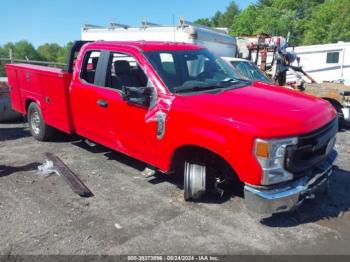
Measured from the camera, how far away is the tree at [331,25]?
46.0 meters

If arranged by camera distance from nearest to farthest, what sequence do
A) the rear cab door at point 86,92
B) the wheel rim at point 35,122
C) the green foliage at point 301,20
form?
1. the rear cab door at point 86,92
2. the wheel rim at point 35,122
3. the green foliage at point 301,20

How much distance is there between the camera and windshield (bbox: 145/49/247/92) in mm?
4793

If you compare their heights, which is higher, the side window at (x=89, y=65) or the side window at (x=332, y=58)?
the side window at (x=89, y=65)

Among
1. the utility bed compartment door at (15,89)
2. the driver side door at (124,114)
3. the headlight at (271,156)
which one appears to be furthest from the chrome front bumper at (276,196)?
the utility bed compartment door at (15,89)

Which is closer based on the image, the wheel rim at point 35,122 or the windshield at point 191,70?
the windshield at point 191,70

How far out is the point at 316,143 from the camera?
4055mm

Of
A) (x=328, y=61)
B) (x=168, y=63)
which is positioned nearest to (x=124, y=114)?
(x=168, y=63)

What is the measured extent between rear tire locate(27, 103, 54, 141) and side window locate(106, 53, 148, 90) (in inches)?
92.9

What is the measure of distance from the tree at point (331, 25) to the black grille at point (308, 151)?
45.6m

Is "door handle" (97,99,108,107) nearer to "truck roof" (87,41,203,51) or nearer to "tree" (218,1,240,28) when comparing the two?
"truck roof" (87,41,203,51)

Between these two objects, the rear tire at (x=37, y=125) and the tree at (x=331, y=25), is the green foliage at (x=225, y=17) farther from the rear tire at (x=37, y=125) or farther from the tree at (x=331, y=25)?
the rear tire at (x=37, y=125)

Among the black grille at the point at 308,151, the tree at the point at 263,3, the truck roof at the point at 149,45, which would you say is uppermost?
the tree at the point at 263,3

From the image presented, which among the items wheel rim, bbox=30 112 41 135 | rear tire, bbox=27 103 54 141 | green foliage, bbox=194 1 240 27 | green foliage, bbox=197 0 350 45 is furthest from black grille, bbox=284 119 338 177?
green foliage, bbox=194 1 240 27

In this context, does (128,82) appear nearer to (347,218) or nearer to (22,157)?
A: (22,157)
